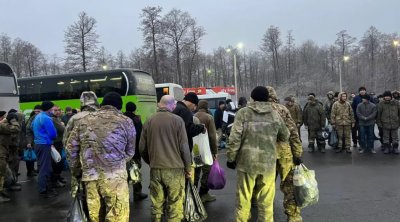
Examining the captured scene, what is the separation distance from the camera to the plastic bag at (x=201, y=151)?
6.66 meters

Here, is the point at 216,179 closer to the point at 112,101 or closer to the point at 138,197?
the point at 138,197

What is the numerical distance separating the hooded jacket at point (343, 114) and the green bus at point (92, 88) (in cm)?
1015

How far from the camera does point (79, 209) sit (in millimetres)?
4684

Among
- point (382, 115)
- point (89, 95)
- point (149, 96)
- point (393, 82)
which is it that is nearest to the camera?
point (89, 95)

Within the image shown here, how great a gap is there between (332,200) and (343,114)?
601 centimetres

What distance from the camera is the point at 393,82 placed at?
214ft

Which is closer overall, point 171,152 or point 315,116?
point 171,152

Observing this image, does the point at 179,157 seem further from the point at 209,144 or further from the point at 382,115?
the point at 382,115

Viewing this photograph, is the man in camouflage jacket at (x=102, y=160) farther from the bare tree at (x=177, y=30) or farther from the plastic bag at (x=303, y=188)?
the bare tree at (x=177, y=30)

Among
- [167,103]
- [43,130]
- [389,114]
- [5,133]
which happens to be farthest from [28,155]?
[389,114]

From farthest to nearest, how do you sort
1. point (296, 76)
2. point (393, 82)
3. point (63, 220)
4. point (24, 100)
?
point (296, 76) < point (393, 82) < point (24, 100) < point (63, 220)

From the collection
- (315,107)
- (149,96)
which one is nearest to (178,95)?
(149,96)

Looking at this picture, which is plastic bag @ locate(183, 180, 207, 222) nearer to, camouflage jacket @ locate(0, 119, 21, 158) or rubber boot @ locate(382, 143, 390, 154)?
camouflage jacket @ locate(0, 119, 21, 158)

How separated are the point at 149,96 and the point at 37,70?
164ft
